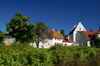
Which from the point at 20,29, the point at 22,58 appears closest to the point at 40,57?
the point at 22,58

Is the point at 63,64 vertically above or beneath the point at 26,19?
beneath

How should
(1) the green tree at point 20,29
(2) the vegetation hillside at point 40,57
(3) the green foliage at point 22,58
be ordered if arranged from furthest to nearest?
(1) the green tree at point 20,29
(2) the vegetation hillside at point 40,57
(3) the green foliage at point 22,58

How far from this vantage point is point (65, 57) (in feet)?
19.0

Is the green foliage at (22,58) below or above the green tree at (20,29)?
below

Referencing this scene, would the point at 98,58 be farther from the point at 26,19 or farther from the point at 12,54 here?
the point at 26,19

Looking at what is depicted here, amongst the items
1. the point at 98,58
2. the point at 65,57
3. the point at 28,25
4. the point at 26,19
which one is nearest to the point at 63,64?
the point at 65,57

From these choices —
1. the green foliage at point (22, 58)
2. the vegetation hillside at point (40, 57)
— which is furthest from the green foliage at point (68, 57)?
the green foliage at point (22, 58)

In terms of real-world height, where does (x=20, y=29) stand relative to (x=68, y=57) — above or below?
above

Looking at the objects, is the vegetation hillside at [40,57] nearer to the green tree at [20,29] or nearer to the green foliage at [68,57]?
the green foliage at [68,57]

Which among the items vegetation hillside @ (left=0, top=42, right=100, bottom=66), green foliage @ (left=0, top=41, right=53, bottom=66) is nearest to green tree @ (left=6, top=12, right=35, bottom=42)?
vegetation hillside @ (left=0, top=42, right=100, bottom=66)

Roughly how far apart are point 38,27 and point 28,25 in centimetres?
513

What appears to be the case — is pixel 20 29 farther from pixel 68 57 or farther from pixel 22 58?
pixel 22 58

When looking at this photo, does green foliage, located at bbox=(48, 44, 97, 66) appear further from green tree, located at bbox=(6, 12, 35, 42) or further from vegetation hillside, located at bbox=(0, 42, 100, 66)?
green tree, located at bbox=(6, 12, 35, 42)

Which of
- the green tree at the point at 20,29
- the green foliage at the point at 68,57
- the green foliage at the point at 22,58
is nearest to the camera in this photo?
the green foliage at the point at 22,58
